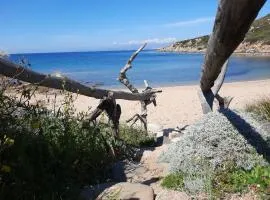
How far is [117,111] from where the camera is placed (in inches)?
319

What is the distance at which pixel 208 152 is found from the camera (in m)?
5.70

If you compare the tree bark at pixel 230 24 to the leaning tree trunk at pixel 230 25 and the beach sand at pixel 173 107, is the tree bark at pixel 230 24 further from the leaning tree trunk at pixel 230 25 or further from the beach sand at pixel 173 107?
the beach sand at pixel 173 107

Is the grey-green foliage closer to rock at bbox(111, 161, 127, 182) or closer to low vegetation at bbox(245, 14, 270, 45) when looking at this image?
rock at bbox(111, 161, 127, 182)

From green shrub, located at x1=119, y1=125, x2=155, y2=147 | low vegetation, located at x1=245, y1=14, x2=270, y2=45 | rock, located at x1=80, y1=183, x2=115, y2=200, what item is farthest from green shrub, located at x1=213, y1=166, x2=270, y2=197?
low vegetation, located at x1=245, y1=14, x2=270, y2=45

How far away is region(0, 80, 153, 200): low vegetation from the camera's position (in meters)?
4.34

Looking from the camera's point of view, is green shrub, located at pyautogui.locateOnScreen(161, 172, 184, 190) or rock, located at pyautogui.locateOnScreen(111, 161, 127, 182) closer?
green shrub, located at pyautogui.locateOnScreen(161, 172, 184, 190)

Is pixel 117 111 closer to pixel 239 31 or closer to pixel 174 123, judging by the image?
pixel 239 31

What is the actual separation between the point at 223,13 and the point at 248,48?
284ft

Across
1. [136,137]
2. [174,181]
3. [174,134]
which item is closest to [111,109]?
[136,137]

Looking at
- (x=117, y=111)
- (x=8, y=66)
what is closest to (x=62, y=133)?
(x=8, y=66)

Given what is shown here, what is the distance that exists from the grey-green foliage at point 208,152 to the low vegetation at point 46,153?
0.93m

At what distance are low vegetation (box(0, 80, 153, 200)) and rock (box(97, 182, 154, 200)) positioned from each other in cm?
29

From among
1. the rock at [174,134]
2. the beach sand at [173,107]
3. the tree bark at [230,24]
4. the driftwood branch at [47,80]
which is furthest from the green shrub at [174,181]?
the beach sand at [173,107]

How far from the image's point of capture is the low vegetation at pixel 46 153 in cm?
434
